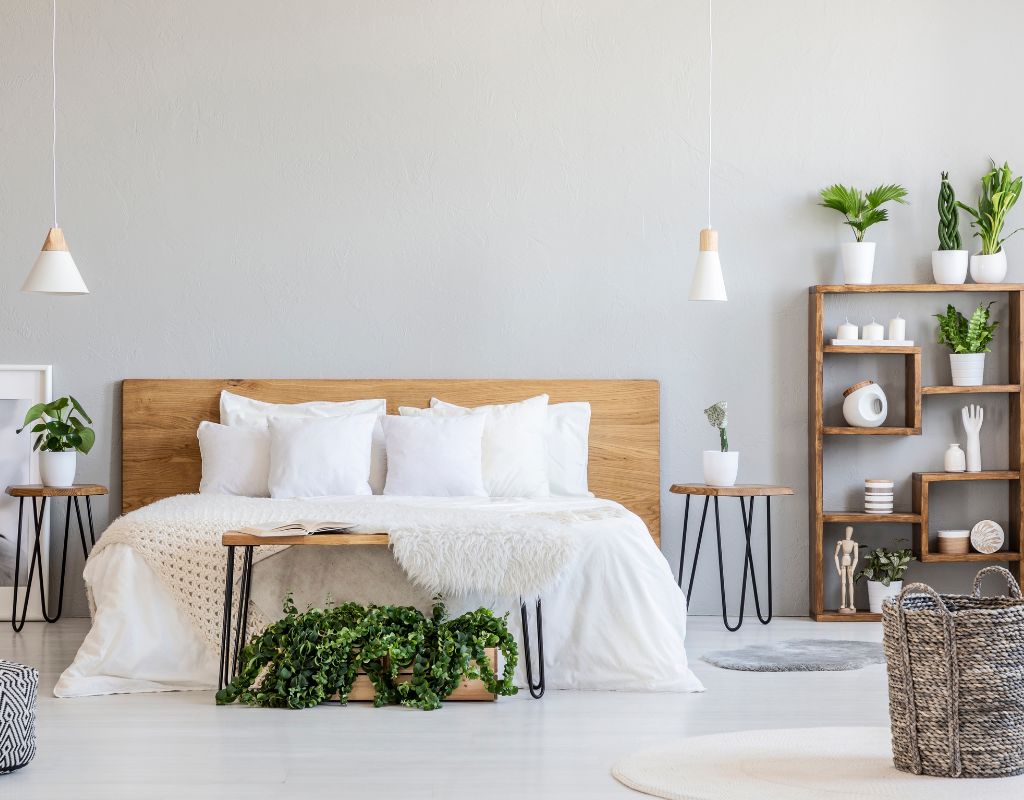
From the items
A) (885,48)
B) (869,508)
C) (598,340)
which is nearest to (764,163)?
(885,48)

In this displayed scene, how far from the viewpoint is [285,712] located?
11.2 ft

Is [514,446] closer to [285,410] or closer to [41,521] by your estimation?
[285,410]

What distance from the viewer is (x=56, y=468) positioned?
16.0ft

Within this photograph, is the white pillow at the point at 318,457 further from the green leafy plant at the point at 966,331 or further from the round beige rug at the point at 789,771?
the green leafy plant at the point at 966,331

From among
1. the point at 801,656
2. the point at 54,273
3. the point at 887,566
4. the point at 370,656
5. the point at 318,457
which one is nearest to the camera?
the point at 370,656

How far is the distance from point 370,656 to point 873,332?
269 cm

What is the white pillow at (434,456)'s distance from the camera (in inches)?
Answer: 186

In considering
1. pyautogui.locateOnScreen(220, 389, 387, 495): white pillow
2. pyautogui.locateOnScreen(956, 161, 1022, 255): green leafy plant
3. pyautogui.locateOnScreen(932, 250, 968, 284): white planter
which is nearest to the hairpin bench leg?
pyautogui.locateOnScreen(220, 389, 387, 495): white pillow

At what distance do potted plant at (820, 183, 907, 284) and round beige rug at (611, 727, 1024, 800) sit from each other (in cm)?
241

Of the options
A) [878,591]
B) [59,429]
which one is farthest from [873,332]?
[59,429]

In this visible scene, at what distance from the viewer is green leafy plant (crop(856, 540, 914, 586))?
503cm

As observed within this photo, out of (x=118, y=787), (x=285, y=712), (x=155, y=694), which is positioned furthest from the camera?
(x=155, y=694)

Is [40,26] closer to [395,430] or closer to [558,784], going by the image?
[395,430]

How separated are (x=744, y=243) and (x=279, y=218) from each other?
78.8 inches
